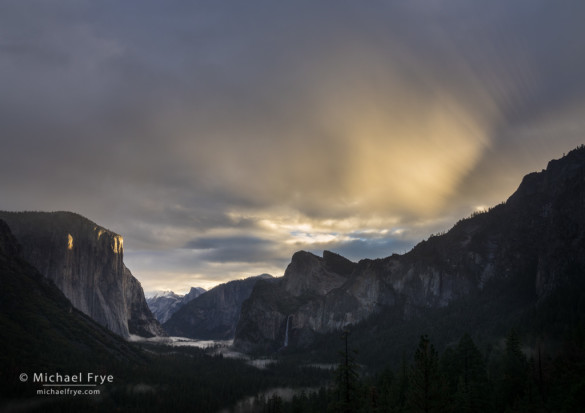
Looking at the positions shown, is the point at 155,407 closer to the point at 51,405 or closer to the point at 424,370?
the point at 51,405

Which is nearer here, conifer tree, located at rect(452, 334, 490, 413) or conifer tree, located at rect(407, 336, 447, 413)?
conifer tree, located at rect(407, 336, 447, 413)

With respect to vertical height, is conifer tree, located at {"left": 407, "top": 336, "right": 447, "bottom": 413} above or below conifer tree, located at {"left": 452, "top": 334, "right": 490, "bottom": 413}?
above

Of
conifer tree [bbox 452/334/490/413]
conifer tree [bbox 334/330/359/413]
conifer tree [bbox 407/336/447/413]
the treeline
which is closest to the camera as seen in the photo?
conifer tree [bbox 334/330/359/413]

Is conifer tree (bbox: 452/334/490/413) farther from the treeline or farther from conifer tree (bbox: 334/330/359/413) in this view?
conifer tree (bbox: 334/330/359/413)

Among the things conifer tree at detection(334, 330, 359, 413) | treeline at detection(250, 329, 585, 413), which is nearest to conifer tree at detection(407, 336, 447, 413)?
treeline at detection(250, 329, 585, 413)

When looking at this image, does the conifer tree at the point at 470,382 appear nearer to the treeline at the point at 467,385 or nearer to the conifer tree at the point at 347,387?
the treeline at the point at 467,385

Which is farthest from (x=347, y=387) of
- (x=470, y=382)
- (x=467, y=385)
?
(x=467, y=385)

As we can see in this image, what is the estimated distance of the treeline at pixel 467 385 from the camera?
54156mm

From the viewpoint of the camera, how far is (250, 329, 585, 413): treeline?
54.2 meters

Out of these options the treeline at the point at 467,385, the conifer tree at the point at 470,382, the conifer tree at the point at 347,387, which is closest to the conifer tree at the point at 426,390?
the treeline at the point at 467,385

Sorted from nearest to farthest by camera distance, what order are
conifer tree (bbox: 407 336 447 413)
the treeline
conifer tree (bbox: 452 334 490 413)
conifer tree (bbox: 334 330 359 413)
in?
1. conifer tree (bbox: 334 330 359 413)
2. conifer tree (bbox: 407 336 447 413)
3. the treeline
4. conifer tree (bbox: 452 334 490 413)

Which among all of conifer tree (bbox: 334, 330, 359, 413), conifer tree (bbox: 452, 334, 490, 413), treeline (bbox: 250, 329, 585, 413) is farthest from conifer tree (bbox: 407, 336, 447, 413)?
conifer tree (bbox: 452, 334, 490, 413)

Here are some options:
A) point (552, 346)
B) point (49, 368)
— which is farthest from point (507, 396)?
point (49, 368)

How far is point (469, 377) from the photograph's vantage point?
91.6 m
